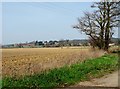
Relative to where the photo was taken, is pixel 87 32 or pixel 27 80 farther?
pixel 87 32

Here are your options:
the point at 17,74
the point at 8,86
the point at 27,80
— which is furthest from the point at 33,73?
the point at 8,86

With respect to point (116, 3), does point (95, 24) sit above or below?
below

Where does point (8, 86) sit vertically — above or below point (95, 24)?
below

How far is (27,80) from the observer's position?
14445mm

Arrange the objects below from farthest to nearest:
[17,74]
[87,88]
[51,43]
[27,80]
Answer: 1. [51,43]
2. [17,74]
3. [27,80]
4. [87,88]

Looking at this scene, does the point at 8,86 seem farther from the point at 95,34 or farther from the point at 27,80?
the point at 95,34

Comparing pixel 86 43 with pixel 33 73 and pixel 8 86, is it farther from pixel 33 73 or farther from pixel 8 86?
pixel 8 86

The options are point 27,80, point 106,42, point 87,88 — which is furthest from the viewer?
point 106,42

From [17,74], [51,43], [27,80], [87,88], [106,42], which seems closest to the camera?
[87,88]

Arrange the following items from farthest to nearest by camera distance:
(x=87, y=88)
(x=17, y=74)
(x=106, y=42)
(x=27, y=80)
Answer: (x=106, y=42), (x=17, y=74), (x=27, y=80), (x=87, y=88)

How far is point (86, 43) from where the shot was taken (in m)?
56.6

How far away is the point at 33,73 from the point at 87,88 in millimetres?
4931

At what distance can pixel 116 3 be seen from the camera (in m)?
56.0

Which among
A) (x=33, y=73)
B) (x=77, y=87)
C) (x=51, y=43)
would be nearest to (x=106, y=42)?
(x=33, y=73)
